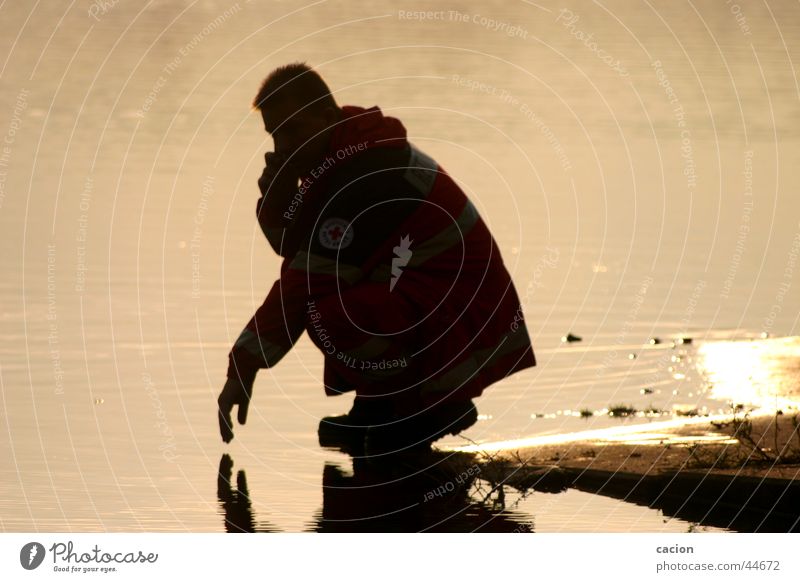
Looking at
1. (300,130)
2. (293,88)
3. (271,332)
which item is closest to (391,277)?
(271,332)

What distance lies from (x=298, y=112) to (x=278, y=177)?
31 cm

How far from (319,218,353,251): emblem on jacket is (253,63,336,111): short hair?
1.64ft

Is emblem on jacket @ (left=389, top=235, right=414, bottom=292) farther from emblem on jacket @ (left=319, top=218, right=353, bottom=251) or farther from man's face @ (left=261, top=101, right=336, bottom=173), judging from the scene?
man's face @ (left=261, top=101, right=336, bottom=173)

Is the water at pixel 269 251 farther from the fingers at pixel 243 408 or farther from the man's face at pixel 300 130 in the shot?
the man's face at pixel 300 130

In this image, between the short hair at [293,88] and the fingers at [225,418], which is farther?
the short hair at [293,88]

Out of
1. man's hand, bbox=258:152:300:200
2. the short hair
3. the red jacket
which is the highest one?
the short hair

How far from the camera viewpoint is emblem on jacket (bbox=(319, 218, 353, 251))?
22.7 ft

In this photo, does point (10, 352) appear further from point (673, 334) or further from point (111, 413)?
point (673, 334)

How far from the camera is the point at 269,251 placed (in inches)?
479

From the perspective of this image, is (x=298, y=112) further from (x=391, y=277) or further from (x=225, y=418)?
(x=225, y=418)

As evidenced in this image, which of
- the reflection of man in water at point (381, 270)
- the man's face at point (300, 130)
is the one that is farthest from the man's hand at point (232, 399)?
the man's face at point (300, 130)

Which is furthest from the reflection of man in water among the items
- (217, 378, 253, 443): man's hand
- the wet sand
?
the wet sand

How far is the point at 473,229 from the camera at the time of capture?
712 centimetres

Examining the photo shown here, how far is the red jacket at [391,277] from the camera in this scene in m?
6.89
